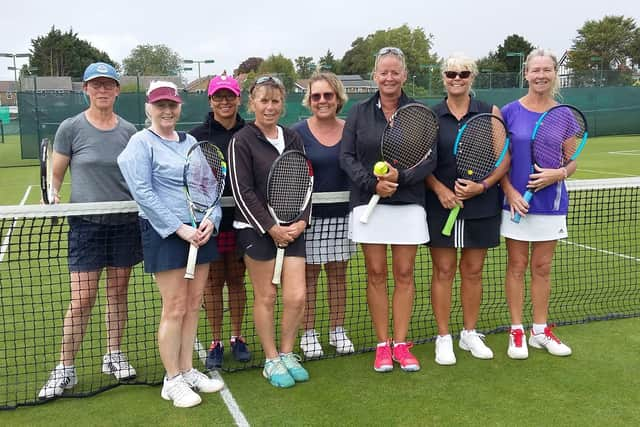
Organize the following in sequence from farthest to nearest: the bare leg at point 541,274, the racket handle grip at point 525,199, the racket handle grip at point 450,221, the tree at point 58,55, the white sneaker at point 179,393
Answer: the tree at point 58,55 → the bare leg at point 541,274 → the racket handle grip at point 525,199 → the racket handle grip at point 450,221 → the white sneaker at point 179,393

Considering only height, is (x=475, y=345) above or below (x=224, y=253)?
below

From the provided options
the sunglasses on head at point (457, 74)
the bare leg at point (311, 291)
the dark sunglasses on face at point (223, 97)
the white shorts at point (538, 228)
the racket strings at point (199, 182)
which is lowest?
the bare leg at point (311, 291)

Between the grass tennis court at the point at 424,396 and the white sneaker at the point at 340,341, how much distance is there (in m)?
0.09

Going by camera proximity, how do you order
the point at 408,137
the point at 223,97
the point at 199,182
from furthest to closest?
the point at 223,97, the point at 408,137, the point at 199,182

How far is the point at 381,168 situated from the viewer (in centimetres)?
369

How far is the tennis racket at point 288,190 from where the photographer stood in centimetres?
370

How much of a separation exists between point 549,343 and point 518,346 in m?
0.26

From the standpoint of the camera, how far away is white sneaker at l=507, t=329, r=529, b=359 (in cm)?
429

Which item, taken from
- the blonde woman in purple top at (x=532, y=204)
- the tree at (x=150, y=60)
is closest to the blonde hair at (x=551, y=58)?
the blonde woman in purple top at (x=532, y=204)

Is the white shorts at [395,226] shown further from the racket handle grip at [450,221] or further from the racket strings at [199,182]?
the racket strings at [199,182]

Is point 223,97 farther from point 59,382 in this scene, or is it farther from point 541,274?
point 541,274

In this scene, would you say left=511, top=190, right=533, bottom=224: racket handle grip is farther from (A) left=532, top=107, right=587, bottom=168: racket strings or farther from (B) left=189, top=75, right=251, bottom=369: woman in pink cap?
(B) left=189, top=75, right=251, bottom=369: woman in pink cap

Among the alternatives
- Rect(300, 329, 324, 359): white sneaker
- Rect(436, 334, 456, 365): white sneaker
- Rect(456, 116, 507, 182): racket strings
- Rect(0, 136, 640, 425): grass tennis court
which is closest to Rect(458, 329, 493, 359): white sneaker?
Rect(0, 136, 640, 425): grass tennis court

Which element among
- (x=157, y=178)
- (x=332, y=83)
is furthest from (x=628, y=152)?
(x=157, y=178)
